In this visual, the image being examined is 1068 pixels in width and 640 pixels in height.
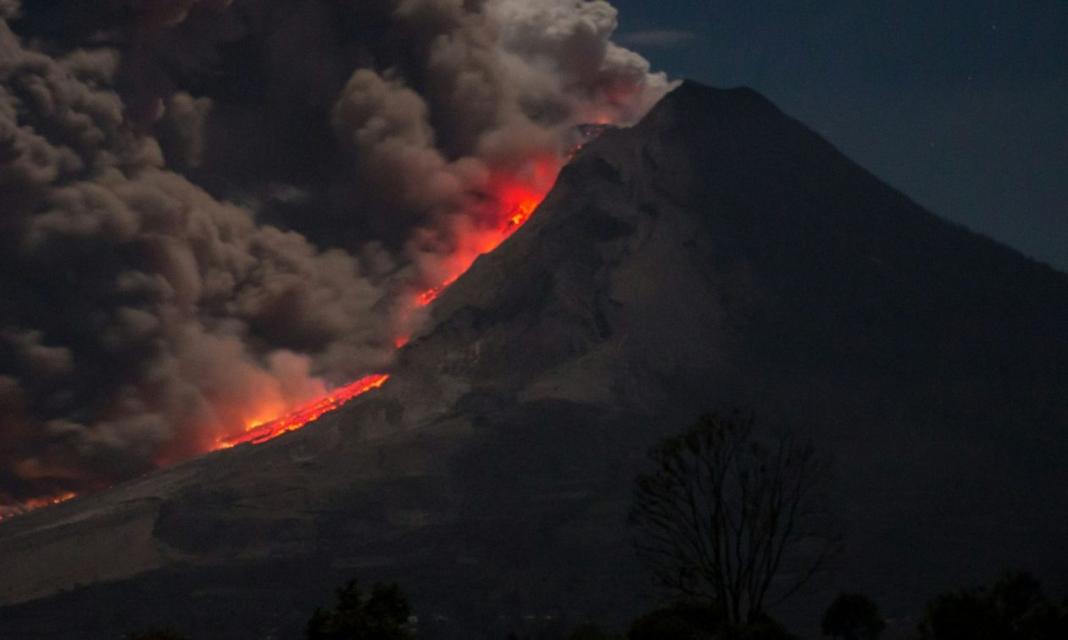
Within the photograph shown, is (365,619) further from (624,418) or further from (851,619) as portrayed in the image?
(624,418)

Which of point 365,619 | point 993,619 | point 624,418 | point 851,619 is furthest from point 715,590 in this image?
point 624,418

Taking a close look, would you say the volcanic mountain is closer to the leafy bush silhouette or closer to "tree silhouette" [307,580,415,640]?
the leafy bush silhouette

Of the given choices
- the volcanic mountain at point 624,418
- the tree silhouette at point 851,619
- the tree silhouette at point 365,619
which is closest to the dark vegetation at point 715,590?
the tree silhouette at point 365,619

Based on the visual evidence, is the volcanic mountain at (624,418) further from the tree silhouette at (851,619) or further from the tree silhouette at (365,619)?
the tree silhouette at (365,619)

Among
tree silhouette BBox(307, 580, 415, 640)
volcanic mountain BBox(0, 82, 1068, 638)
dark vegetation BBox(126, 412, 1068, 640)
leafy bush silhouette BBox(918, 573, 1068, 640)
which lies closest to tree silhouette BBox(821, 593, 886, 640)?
dark vegetation BBox(126, 412, 1068, 640)

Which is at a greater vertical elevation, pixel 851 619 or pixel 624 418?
pixel 624 418

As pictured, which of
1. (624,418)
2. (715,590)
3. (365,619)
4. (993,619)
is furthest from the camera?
(624,418)
